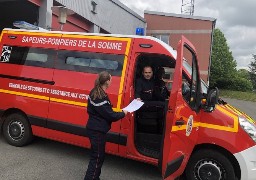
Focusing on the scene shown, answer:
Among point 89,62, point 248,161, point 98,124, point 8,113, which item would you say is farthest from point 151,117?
point 8,113

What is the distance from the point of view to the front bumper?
15.1 ft

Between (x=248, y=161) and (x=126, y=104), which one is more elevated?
(x=126, y=104)

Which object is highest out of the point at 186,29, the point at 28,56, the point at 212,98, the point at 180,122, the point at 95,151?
the point at 186,29

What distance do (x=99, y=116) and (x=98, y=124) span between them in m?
0.11

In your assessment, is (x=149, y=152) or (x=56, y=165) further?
(x=56, y=165)

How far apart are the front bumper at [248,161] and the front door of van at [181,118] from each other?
663 mm

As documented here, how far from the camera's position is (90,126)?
4430mm

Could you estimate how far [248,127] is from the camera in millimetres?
4715

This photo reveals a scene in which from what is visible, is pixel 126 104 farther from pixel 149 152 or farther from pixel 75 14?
pixel 75 14

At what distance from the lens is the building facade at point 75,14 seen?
38.2 feet

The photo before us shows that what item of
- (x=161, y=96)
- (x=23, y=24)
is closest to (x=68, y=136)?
(x=161, y=96)

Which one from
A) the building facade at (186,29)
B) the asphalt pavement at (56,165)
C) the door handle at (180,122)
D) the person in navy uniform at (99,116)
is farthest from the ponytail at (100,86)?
the building facade at (186,29)

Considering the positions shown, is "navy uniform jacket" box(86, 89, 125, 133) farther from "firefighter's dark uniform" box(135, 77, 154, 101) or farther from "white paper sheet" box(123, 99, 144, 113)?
"firefighter's dark uniform" box(135, 77, 154, 101)

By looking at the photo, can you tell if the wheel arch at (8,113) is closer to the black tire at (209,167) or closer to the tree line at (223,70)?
the black tire at (209,167)
